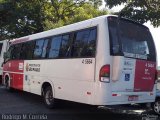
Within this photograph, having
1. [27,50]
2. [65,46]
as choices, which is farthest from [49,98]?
[27,50]

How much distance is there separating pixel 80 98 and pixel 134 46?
213cm

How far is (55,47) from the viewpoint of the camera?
11.0 metres

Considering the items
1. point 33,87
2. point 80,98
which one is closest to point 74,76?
point 80,98

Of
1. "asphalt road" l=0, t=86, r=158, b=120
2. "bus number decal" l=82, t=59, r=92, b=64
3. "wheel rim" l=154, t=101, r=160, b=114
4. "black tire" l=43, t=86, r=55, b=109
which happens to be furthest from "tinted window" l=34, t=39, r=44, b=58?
"wheel rim" l=154, t=101, r=160, b=114

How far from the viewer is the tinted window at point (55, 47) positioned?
10.8m

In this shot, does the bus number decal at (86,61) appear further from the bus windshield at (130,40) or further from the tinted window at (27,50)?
the tinted window at (27,50)

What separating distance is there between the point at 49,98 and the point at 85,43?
2985mm

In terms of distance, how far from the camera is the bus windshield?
865cm

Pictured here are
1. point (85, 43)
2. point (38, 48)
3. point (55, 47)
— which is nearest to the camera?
point (85, 43)

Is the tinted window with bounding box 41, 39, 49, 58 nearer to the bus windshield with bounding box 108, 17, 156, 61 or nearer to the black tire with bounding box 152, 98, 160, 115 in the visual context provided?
the bus windshield with bounding box 108, 17, 156, 61

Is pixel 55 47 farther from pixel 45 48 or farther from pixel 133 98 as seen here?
pixel 133 98

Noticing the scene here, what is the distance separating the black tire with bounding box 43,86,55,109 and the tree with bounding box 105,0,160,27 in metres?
4.29

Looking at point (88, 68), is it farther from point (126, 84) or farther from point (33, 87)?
point (33, 87)

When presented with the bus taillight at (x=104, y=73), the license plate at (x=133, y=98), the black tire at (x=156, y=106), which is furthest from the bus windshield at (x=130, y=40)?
the black tire at (x=156, y=106)
